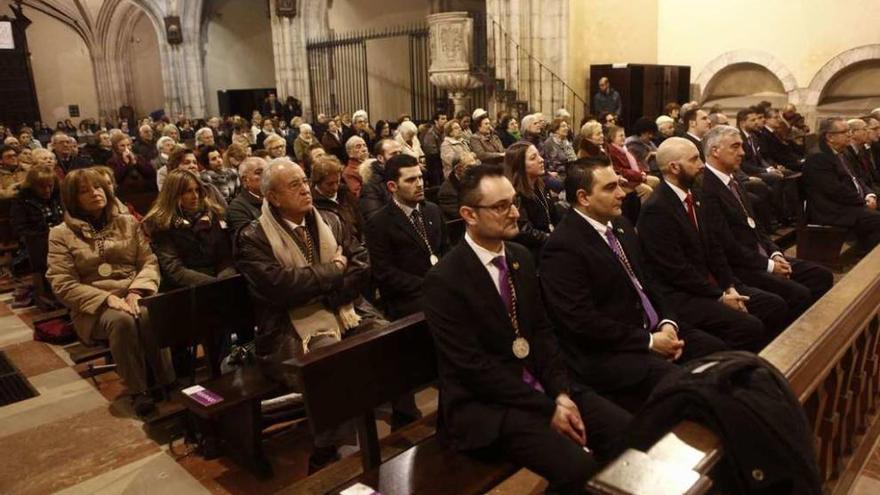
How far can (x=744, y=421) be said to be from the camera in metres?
1.48

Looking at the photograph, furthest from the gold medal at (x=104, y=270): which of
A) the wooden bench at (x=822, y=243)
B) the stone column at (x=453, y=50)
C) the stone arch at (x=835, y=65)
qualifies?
the stone arch at (x=835, y=65)

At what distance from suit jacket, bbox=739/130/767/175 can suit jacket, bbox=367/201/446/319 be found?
197 inches

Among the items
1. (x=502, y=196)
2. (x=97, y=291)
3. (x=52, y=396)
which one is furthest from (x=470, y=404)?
(x=52, y=396)

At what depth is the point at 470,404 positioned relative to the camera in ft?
8.01

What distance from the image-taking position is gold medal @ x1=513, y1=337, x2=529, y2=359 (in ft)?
8.30

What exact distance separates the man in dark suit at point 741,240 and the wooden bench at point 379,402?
7.59ft

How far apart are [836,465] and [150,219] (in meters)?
3.84

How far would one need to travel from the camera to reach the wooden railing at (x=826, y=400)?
138cm

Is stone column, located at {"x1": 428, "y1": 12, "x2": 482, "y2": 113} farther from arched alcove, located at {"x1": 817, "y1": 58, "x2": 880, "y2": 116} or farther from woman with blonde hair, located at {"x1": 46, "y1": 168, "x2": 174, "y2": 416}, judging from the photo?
woman with blonde hair, located at {"x1": 46, "y1": 168, "x2": 174, "y2": 416}

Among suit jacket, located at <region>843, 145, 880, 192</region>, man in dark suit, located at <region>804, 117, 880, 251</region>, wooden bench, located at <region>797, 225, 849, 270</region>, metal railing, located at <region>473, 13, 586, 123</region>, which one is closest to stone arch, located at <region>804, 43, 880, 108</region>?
metal railing, located at <region>473, 13, 586, 123</region>

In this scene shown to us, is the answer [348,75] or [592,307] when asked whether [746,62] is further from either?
[592,307]

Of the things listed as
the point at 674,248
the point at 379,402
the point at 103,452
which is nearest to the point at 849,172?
the point at 674,248

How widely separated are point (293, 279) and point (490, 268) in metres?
1.09

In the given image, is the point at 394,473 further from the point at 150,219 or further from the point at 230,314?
the point at 150,219
